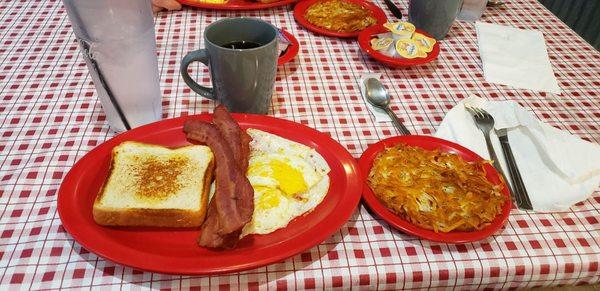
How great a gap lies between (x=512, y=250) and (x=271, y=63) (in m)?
0.66

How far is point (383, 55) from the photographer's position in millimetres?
1397

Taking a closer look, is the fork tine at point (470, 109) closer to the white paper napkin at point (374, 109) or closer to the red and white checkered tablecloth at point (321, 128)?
the red and white checkered tablecloth at point (321, 128)

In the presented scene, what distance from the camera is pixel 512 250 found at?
85 centimetres

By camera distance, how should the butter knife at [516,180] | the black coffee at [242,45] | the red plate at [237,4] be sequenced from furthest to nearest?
the red plate at [237,4]
the black coffee at [242,45]
the butter knife at [516,180]

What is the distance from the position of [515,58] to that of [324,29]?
664 millimetres

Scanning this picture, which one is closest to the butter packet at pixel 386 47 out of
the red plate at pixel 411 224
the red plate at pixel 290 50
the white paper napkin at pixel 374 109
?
the white paper napkin at pixel 374 109

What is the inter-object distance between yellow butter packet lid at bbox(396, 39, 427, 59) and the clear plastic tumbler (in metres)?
0.76

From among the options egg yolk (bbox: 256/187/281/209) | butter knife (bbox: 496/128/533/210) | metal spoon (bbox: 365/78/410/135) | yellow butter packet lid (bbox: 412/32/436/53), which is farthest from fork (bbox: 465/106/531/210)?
egg yolk (bbox: 256/187/281/209)

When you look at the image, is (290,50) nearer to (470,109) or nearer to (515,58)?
(470,109)

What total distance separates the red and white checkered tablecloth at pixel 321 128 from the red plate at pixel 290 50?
0.14 ft

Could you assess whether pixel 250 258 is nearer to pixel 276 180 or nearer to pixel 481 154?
pixel 276 180

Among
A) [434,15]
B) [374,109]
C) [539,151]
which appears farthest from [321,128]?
[434,15]

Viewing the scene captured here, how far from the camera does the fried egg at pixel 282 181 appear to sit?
812 mm

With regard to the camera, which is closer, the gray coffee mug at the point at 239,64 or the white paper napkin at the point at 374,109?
the gray coffee mug at the point at 239,64
